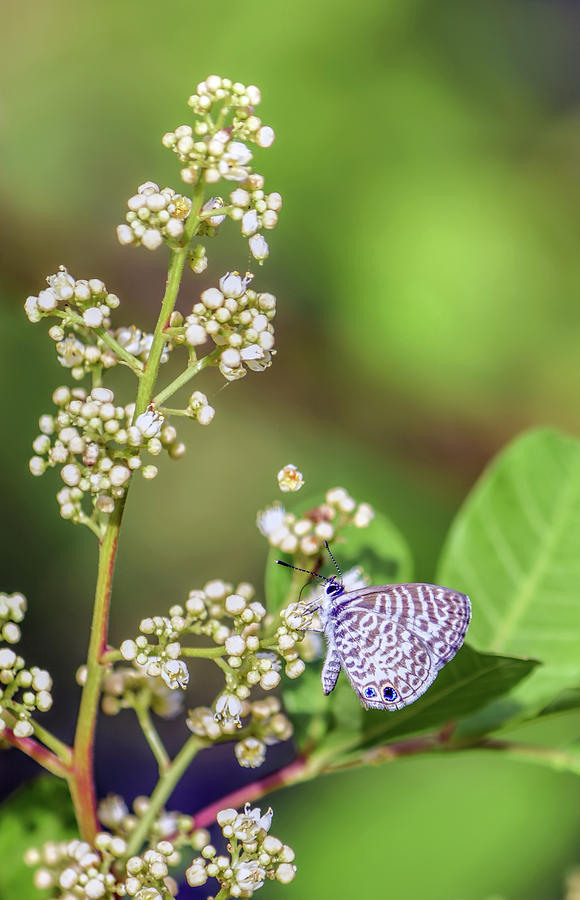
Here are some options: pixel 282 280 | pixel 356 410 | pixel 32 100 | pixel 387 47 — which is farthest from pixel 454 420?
pixel 32 100

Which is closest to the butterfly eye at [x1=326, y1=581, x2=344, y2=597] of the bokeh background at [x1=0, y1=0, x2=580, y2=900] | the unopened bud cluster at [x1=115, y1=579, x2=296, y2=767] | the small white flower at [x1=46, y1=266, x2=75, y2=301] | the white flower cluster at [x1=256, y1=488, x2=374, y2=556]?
the white flower cluster at [x1=256, y1=488, x2=374, y2=556]

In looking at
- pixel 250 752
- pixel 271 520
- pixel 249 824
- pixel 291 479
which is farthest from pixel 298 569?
pixel 249 824

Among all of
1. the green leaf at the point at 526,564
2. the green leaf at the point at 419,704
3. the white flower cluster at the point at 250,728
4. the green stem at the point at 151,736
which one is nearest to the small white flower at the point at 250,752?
the white flower cluster at the point at 250,728

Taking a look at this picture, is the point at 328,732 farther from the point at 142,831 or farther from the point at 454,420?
the point at 454,420

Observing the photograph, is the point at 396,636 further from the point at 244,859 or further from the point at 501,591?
the point at 244,859

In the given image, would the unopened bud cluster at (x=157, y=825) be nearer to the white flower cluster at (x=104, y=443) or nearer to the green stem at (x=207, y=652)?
the green stem at (x=207, y=652)

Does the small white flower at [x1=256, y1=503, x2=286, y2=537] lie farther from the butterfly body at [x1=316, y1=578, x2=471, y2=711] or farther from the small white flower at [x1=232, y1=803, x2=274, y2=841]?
the small white flower at [x1=232, y1=803, x2=274, y2=841]
